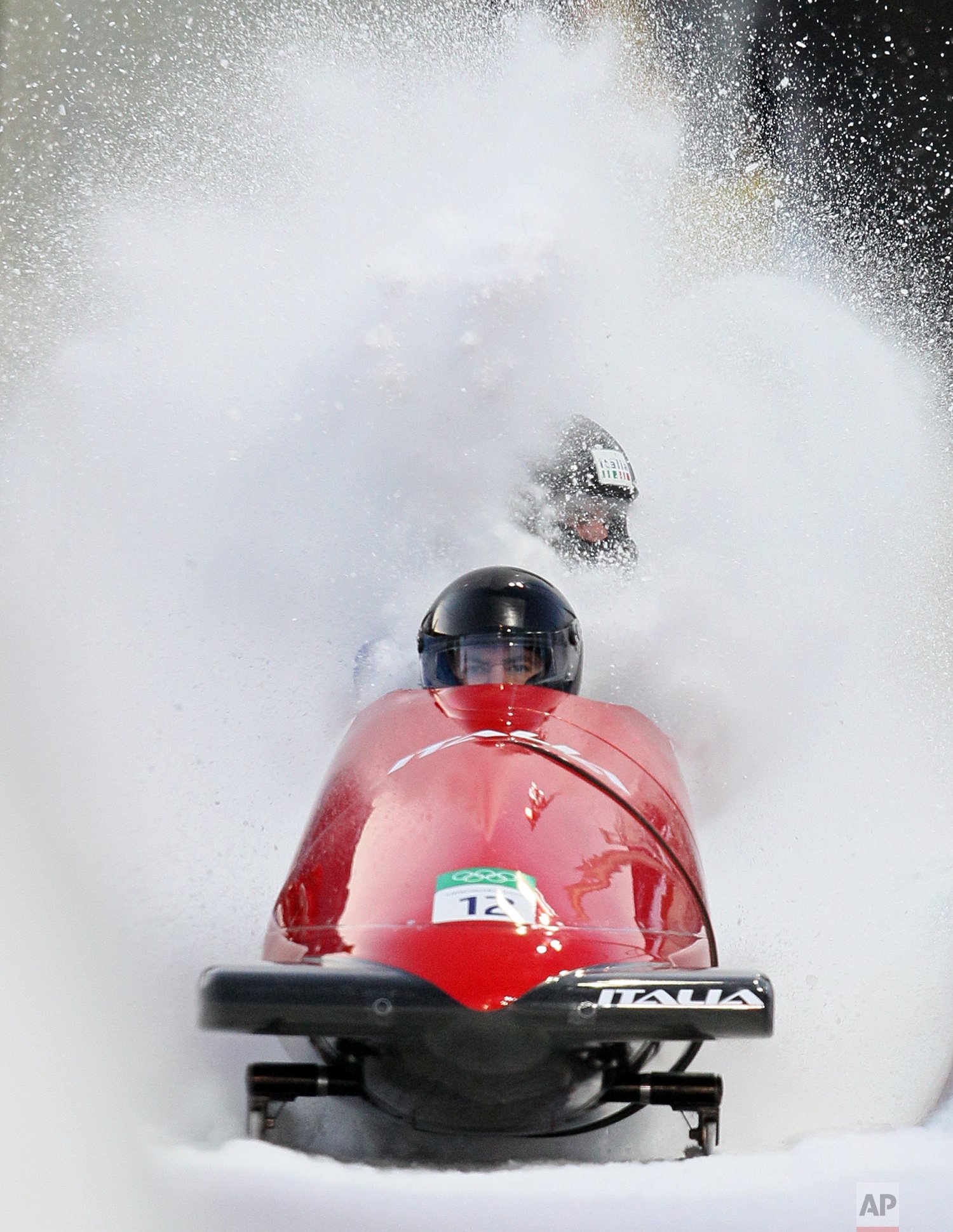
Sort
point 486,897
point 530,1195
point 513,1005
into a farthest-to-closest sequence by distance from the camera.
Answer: point 486,897, point 513,1005, point 530,1195

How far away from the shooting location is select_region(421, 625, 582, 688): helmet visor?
333 cm

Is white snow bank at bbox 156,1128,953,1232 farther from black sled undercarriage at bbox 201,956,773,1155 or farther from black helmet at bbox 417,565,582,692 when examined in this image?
black helmet at bbox 417,565,582,692

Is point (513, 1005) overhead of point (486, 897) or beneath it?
beneath

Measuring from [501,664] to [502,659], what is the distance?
12 mm

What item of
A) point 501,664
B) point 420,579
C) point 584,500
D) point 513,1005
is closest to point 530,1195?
point 513,1005

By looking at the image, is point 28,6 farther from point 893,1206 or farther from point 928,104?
point 893,1206

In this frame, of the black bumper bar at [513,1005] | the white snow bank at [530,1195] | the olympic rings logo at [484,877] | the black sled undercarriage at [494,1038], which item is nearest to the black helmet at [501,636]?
the olympic rings logo at [484,877]

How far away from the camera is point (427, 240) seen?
6.11 metres

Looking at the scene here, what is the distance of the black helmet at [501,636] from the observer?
131 inches

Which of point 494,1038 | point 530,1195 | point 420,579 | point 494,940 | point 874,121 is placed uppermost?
point 874,121

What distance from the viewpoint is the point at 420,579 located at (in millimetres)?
5051

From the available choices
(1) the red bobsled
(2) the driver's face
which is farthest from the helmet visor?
(1) the red bobsled

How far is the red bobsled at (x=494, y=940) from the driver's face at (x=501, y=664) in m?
0.19

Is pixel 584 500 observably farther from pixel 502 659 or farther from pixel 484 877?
pixel 484 877
